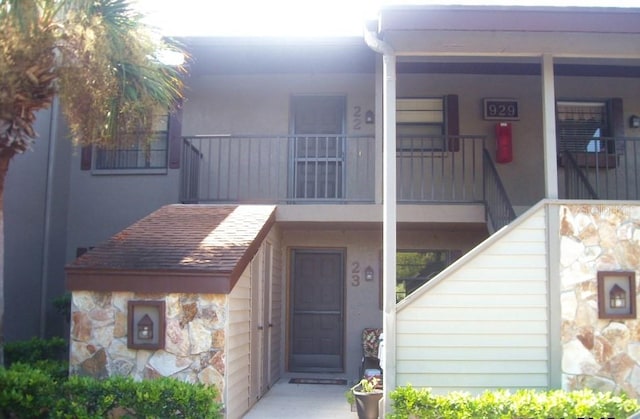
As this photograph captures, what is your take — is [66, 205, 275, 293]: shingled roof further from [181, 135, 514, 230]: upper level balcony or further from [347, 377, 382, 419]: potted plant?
[347, 377, 382, 419]: potted plant

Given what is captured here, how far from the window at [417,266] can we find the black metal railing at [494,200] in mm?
1064

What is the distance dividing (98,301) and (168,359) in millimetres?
950

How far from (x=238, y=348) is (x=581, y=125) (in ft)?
21.2

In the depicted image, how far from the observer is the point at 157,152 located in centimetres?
1017

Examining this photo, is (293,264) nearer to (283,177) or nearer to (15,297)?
(283,177)

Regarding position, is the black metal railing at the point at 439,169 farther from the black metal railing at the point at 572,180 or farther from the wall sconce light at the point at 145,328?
the wall sconce light at the point at 145,328

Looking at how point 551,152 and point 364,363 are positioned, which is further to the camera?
point 364,363

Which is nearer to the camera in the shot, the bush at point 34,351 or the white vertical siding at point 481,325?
the white vertical siding at point 481,325

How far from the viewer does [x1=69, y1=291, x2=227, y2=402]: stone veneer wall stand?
6.25 m

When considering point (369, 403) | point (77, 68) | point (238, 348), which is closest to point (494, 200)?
point (369, 403)

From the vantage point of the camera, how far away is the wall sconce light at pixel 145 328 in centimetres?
631

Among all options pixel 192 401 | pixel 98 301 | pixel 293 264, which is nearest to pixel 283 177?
pixel 293 264

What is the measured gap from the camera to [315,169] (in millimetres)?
9680

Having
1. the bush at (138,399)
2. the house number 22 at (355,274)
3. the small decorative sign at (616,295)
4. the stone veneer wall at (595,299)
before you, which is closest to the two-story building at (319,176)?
the house number 22 at (355,274)
